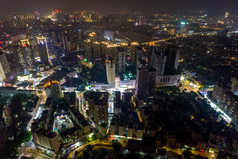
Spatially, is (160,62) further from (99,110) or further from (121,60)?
(99,110)

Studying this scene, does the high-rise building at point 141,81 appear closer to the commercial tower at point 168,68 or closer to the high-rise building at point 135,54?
the commercial tower at point 168,68

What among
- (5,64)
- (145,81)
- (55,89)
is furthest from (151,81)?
(5,64)

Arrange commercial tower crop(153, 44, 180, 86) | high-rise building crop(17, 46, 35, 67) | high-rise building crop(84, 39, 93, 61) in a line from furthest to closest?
high-rise building crop(84, 39, 93, 61)
high-rise building crop(17, 46, 35, 67)
commercial tower crop(153, 44, 180, 86)

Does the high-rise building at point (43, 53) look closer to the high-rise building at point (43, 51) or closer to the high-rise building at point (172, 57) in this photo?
the high-rise building at point (43, 51)

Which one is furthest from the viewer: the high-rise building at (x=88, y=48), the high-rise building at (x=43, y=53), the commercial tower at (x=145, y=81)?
the high-rise building at (x=88, y=48)

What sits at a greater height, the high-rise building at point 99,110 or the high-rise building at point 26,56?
the high-rise building at point 26,56

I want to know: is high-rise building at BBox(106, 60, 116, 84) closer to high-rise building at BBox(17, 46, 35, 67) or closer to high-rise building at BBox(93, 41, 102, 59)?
high-rise building at BBox(93, 41, 102, 59)

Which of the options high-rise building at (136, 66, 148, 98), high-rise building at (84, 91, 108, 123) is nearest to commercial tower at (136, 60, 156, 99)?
high-rise building at (136, 66, 148, 98)

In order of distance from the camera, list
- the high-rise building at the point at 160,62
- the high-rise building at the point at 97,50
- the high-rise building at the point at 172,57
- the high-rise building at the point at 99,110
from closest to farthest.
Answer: the high-rise building at the point at 99,110 < the high-rise building at the point at 160,62 < the high-rise building at the point at 172,57 < the high-rise building at the point at 97,50

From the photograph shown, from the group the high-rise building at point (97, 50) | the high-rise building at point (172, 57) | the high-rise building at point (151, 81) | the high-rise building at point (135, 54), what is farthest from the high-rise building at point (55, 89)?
the high-rise building at point (172, 57)

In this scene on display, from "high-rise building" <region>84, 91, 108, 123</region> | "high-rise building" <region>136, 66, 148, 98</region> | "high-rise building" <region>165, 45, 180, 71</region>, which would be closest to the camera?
"high-rise building" <region>84, 91, 108, 123</region>

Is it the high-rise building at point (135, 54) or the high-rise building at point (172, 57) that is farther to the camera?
the high-rise building at point (135, 54)
